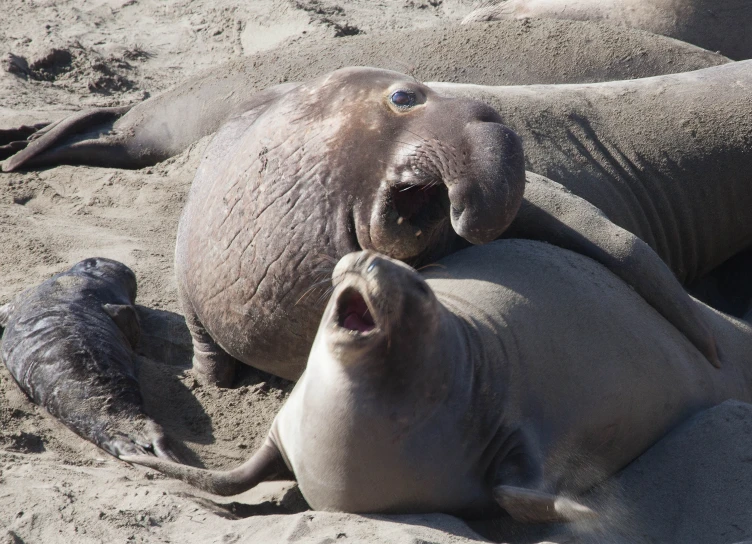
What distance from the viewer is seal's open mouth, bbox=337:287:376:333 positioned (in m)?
2.96

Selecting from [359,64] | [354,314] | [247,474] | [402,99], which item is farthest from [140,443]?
[359,64]

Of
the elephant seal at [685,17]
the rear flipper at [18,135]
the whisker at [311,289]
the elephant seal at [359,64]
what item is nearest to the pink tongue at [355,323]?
the whisker at [311,289]

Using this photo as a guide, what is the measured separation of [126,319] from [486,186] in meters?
1.95

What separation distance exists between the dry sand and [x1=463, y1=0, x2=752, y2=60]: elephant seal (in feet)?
1.84

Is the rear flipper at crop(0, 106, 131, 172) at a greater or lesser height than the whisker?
lesser

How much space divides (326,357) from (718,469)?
1.31 meters

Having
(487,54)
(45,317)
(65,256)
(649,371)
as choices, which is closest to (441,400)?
(649,371)

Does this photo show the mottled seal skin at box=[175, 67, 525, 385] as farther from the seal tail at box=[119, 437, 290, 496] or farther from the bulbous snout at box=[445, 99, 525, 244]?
the seal tail at box=[119, 437, 290, 496]

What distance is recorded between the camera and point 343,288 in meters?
2.91

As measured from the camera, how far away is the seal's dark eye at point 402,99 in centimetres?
Answer: 378

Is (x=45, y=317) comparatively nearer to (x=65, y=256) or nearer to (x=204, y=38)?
(x=65, y=256)

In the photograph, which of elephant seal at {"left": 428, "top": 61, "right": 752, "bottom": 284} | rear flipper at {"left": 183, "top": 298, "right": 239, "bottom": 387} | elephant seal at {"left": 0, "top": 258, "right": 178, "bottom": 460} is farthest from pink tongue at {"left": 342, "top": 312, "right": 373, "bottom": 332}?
elephant seal at {"left": 428, "top": 61, "right": 752, "bottom": 284}

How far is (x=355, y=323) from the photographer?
3.01 metres

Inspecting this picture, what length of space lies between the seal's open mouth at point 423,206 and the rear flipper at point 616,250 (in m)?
0.42
